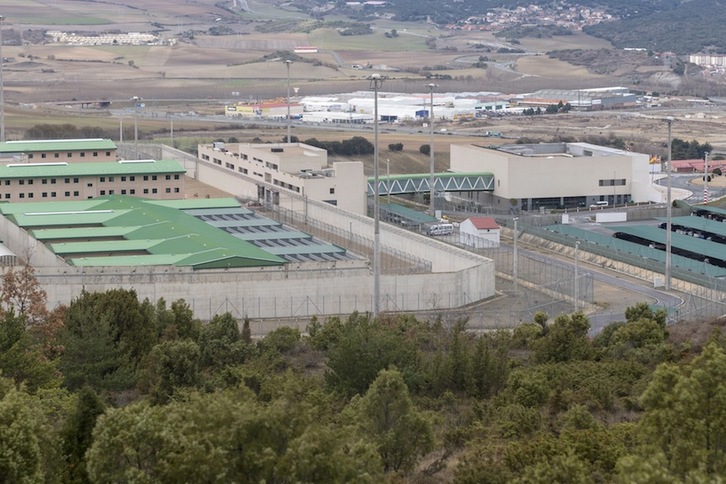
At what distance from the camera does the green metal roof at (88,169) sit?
57.3 m

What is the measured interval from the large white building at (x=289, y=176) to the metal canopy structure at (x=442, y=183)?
375 centimetres

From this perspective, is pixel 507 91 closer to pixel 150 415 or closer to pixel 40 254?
pixel 40 254

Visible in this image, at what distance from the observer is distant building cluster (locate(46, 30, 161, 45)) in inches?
7402

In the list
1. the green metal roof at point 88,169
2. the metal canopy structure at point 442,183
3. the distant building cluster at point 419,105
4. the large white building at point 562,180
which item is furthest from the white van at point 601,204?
the distant building cluster at point 419,105

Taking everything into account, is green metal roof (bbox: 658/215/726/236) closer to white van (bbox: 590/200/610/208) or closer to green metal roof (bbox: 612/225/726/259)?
green metal roof (bbox: 612/225/726/259)

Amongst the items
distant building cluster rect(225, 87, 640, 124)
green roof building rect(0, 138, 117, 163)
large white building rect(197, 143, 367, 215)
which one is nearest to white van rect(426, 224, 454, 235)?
large white building rect(197, 143, 367, 215)

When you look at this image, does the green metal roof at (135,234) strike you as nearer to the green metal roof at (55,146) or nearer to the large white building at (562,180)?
the green metal roof at (55,146)

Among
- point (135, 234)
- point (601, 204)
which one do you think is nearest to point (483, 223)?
point (601, 204)

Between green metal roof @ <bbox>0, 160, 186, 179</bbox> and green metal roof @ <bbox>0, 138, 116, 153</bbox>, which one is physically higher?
green metal roof @ <bbox>0, 138, 116, 153</bbox>

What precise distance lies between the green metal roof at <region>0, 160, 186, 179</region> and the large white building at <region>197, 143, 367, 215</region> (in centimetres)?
470

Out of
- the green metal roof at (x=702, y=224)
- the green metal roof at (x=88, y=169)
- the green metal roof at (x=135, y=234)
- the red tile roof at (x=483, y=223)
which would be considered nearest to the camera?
the green metal roof at (x=135, y=234)

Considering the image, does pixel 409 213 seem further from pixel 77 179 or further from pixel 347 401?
pixel 347 401

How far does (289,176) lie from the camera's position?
61906 mm

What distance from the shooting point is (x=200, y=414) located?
52.9 feet
